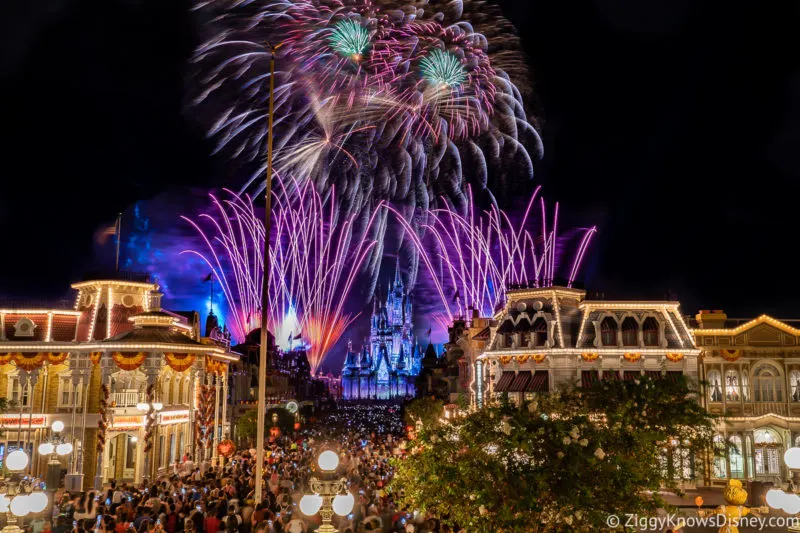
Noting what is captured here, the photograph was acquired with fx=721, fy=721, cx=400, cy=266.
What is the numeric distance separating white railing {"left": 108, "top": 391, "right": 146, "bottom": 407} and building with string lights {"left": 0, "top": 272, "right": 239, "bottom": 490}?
7cm

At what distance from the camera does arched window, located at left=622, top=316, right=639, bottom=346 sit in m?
39.2

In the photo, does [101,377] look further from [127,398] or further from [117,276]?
[117,276]

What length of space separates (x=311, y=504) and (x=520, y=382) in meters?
27.1

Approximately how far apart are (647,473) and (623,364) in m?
24.0

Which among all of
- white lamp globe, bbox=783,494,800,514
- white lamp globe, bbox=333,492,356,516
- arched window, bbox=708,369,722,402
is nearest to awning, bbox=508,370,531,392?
arched window, bbox=708,369,722,402

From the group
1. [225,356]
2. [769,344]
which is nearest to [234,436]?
[225,356]

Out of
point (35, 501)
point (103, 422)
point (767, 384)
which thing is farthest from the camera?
point (767, 384)

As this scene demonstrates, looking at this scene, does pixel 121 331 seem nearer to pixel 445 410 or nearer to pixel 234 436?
pixel 445 410

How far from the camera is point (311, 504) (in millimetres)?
14141

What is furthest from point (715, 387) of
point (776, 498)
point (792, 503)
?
point (792, 503)

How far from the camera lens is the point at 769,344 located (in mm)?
38969

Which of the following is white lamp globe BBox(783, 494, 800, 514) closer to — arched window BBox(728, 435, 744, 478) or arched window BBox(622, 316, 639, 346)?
arched window BBox(622, 316, 639, 346)

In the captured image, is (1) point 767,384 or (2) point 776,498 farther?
(1) point 767,384

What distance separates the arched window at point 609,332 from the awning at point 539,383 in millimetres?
3672
